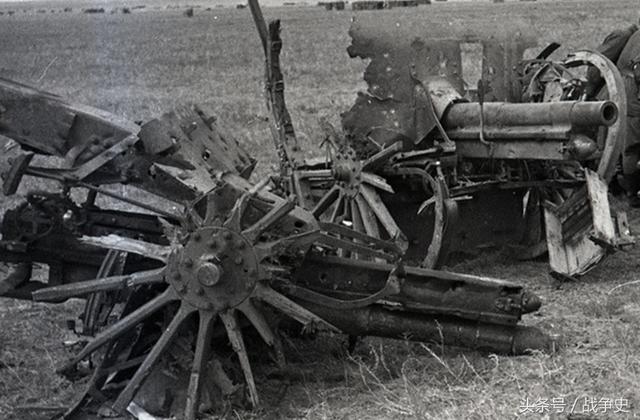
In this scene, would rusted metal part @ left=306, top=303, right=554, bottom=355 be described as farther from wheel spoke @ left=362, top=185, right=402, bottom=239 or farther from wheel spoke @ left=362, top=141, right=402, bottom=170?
wheel spoke @ left=362, top=141, right=402, bottom=170

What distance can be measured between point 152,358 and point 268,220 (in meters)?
1.07

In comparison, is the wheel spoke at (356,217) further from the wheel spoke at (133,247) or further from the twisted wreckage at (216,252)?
the wheel spoke at (133,247)

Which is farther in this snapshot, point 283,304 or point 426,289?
point 426,289

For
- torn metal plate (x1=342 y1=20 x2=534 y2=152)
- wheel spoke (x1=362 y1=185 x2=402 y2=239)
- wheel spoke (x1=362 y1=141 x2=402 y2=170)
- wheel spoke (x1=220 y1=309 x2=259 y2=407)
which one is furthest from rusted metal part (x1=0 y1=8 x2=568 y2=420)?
torn metal plate (x1=342 y1=20 x2=534 y2=152)

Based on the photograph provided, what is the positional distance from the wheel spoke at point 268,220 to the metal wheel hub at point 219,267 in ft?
0.16

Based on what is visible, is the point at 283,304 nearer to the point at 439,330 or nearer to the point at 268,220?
the point at 268,220

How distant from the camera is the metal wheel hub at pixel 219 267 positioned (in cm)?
590

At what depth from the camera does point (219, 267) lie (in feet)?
19.2

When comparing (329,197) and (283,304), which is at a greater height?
(283,304)

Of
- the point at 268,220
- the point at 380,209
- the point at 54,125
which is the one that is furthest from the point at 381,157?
the point at 54,125

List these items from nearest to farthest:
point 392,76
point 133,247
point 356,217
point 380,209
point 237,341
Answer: point 237,341 < point 133,247 < point 380,209 < point 356,217 < point 392,76

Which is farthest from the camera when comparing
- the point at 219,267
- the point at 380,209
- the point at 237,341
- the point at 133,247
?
the point at 380,209

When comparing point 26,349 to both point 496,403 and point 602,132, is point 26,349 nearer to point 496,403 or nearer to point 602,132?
point 496,403

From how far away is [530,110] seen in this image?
8.12 m
